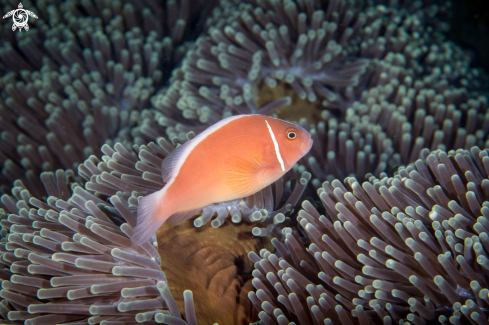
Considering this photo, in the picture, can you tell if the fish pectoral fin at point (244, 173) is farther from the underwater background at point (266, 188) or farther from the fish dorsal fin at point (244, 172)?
the underwater background at point (266, 188)

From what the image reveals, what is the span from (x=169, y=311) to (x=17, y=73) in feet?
9.10

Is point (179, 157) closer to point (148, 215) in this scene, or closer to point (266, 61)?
point (148, 215)

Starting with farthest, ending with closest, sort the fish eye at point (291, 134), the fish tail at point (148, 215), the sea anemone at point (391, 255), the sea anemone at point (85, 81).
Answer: the sea anemone at point (85, 81) < the fish eye at point (291, 134) < the fish tail at point (148, 215) < the sea anemone at point (391, 255)

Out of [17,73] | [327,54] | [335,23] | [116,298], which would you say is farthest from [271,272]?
[17,73]

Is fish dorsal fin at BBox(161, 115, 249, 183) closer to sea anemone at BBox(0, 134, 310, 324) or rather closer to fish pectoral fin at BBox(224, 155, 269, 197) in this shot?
fish pectoral fin at BBox(224, 155, 269, 197)

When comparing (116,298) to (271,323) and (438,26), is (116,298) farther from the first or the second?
(438,26)

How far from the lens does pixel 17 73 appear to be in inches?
127

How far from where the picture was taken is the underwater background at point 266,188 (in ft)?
5.52

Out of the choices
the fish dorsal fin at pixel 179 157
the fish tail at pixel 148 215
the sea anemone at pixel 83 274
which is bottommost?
the sea anemone at pixel 83 274

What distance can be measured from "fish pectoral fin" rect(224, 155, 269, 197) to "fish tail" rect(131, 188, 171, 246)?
337 mm

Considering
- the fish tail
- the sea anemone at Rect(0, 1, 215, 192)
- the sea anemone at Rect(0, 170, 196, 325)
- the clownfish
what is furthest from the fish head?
the sea anemone at Rect(0, 1, 215, 192)

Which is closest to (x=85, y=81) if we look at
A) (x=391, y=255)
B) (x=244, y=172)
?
(x=244, y=172)

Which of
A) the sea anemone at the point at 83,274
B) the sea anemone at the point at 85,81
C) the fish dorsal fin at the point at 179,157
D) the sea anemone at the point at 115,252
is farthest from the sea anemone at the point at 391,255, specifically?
the sea anemone at the point at 85,81

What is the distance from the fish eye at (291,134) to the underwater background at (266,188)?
45 cm
